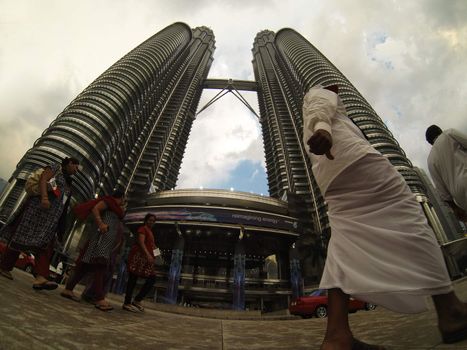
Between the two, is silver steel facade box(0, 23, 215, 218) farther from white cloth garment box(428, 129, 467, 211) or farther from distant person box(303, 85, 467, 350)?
white cloth garment box(428, 129, 467, 211)

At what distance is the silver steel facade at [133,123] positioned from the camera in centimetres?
3806

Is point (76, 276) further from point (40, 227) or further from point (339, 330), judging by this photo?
point (339, 330)

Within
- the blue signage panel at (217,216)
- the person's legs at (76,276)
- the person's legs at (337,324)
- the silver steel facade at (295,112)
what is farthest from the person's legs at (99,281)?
the silver steel facade at (295,112)

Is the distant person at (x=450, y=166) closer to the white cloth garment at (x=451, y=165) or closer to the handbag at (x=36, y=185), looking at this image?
the white cloth garment at (x=451, y=165)

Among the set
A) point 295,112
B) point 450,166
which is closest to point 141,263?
point 450,166

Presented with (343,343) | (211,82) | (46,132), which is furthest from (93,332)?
(211,82)

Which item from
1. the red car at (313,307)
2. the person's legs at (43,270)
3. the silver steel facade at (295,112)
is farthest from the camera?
the silver steel facade at (295,112)

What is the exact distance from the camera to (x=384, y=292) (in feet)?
4.62

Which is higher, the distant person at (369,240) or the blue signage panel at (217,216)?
the blue signage panel at (217,216)

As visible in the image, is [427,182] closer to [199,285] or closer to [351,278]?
[199,285]

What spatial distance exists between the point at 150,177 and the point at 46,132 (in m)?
22.4

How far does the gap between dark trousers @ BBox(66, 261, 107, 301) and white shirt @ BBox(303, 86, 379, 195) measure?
11.0 feet

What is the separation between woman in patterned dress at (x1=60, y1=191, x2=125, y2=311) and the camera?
3713 mm

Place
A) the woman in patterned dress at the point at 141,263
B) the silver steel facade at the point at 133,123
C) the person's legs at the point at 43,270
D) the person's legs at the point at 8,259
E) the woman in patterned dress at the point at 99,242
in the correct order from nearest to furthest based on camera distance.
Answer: the person's legs at the point at 43,270, the person's legs at the point at 8,259, the woman in patterned dress at the point at 99,242, the woman in patterned dress at the point at 141,263, the silver steel facade at the point at 133,123
